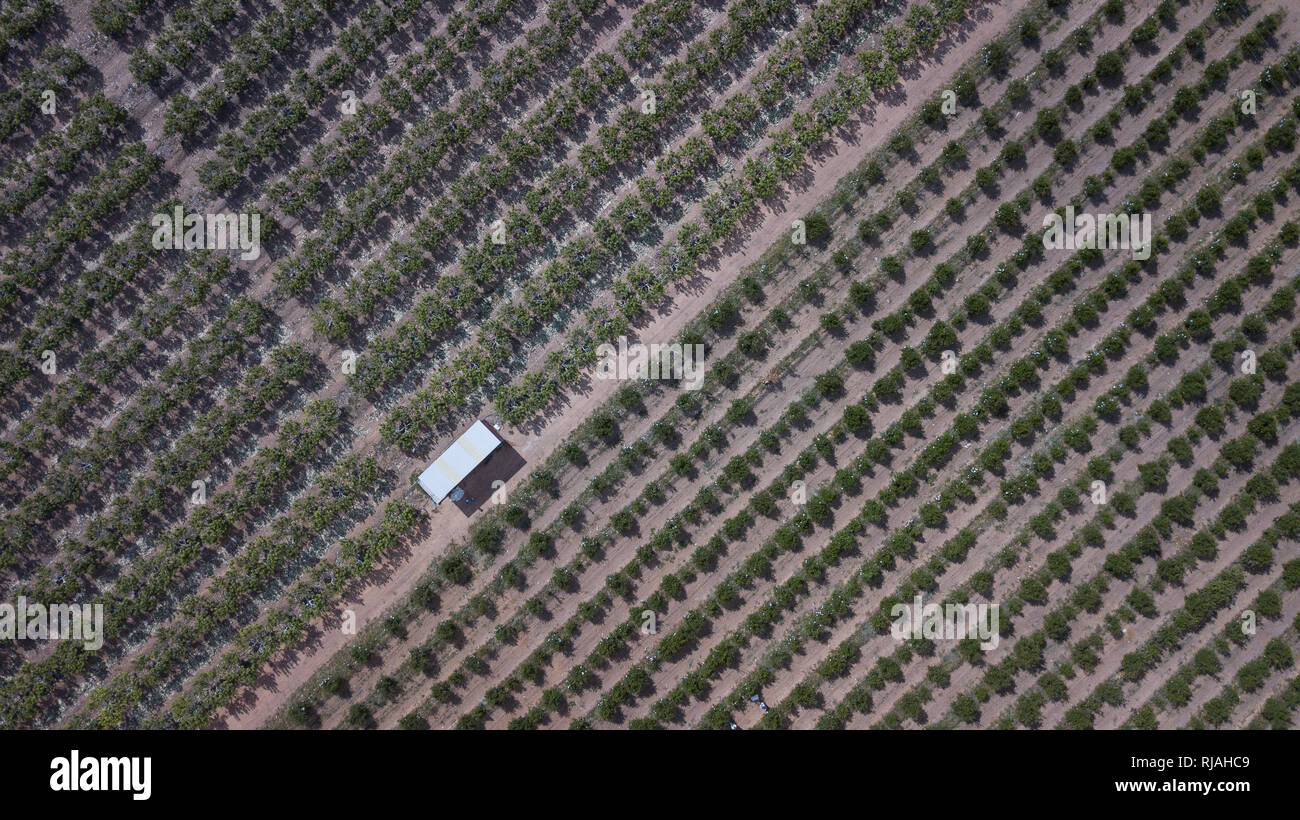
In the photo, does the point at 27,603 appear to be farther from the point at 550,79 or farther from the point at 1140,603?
the point at 1140,603

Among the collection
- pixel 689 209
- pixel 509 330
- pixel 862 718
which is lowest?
pixel 862 718

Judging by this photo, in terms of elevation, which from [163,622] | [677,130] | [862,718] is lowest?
[862,718]

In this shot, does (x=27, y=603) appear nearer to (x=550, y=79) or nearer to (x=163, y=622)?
(x=163, y=622)

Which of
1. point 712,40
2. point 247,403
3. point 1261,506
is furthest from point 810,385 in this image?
point 247,403

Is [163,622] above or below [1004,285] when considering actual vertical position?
below

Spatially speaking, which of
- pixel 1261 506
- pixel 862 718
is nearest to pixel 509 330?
pixel 862 718

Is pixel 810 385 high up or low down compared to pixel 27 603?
up
